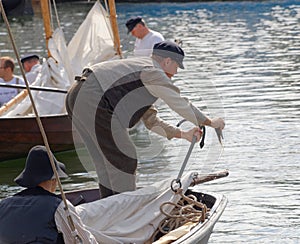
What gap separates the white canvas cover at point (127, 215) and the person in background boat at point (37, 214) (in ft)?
2.13

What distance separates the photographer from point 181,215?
7172 mm

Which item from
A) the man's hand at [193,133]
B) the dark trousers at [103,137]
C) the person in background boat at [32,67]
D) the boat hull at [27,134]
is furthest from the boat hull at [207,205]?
the person in background boat at [32,67]

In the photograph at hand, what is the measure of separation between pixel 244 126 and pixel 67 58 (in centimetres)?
265

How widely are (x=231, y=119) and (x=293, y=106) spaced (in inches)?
51.5

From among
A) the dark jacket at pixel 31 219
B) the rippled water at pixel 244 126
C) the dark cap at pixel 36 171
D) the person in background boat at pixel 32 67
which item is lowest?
the rippled water at pixel 244 126

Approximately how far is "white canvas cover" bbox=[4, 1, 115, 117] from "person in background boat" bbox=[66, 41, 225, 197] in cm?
475

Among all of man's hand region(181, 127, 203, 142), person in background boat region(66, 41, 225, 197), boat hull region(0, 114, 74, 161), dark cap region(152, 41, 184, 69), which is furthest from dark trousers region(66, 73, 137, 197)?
boat hull region(0, 114, 74, 161)

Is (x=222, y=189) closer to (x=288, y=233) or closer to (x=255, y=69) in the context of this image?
(x=288, y=233)

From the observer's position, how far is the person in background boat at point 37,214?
5.93 m

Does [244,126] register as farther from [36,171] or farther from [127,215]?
[36,171]

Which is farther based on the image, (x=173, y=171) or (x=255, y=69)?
(x=255, y=69)

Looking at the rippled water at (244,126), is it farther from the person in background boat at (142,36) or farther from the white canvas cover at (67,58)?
the person in background boat at (142,36)

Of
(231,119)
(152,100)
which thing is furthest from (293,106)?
(152,100)

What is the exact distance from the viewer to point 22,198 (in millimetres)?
6020
